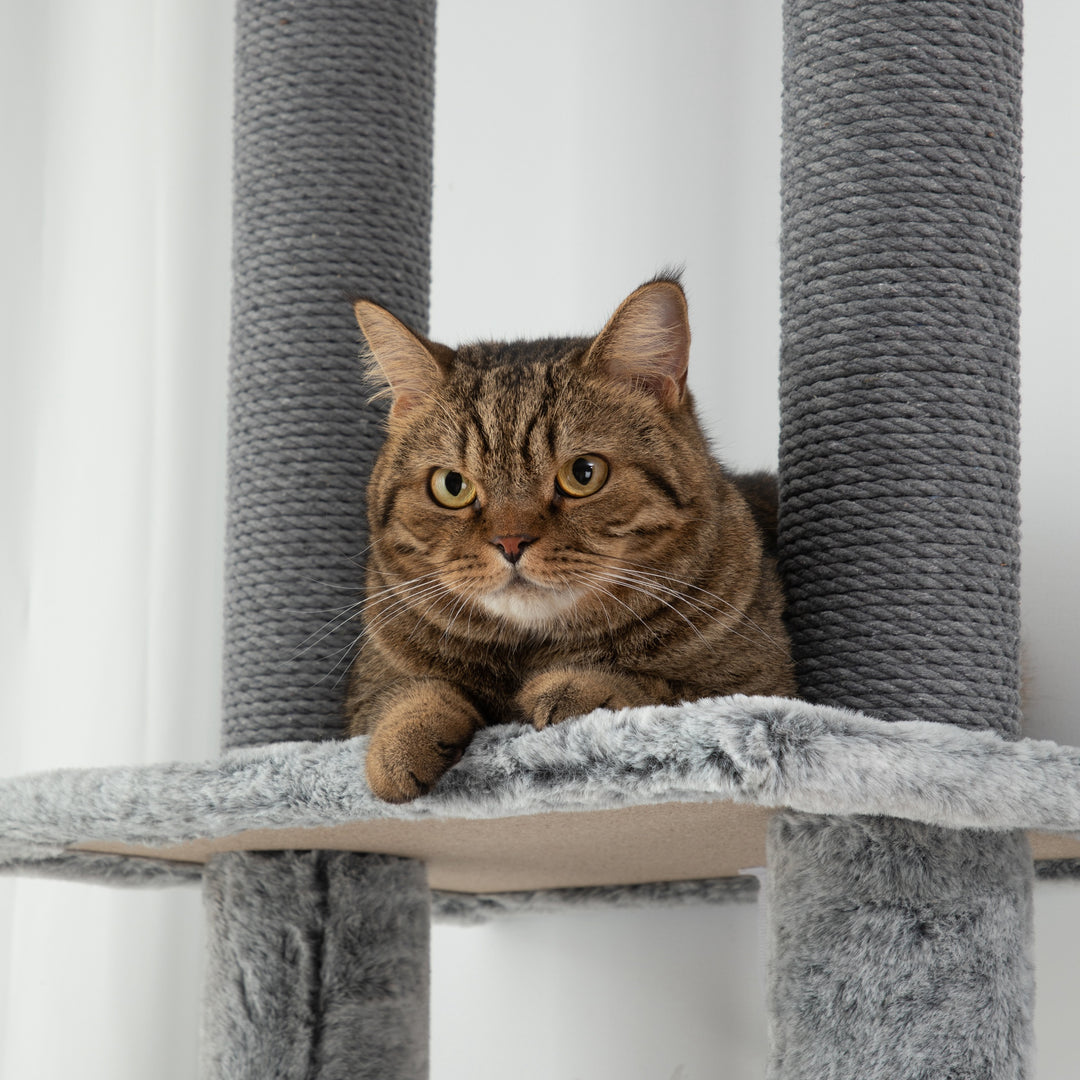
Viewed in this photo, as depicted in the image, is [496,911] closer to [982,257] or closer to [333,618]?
[333,618]

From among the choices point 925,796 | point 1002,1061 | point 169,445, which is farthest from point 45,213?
point 1002,1061

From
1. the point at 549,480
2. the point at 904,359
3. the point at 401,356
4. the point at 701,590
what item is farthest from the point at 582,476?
the point at 904,359

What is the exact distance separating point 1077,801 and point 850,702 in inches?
11.1

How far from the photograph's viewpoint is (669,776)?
31.6 inches

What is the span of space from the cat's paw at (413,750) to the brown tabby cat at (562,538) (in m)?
0.01

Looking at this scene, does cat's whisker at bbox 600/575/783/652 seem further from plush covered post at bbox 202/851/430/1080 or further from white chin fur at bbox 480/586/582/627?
plush covered post at bbox 202/851/430/1080

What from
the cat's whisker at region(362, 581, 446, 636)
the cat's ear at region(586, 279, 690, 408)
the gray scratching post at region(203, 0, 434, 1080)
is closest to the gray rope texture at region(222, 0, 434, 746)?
the gray scratching post at region(203, 0, 434, 1080)

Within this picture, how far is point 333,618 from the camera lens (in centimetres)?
138

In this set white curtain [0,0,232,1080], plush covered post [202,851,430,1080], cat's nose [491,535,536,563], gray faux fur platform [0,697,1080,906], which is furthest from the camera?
white curtain [0,0,232,1080]

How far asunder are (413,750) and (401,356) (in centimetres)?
46

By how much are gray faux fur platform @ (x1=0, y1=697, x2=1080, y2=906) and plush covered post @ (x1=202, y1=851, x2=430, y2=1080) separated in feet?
0.80

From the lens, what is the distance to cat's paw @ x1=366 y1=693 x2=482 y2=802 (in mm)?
877

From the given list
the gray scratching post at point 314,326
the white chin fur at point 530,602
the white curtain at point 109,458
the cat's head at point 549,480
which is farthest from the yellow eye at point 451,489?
the white curtain at point 109,458

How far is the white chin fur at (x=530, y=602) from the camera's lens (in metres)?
0.99
